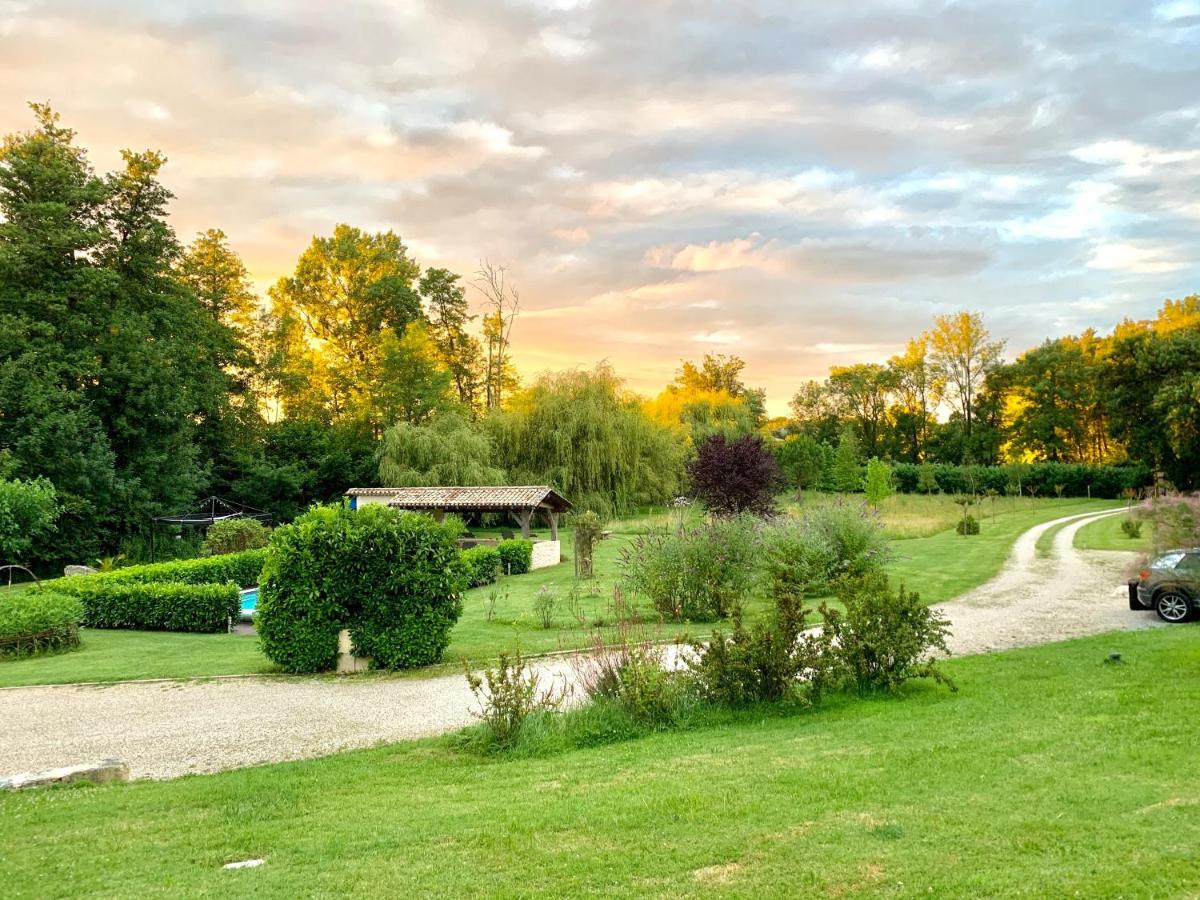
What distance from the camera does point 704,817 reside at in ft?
15.7

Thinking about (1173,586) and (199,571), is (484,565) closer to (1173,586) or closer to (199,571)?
(199,571)

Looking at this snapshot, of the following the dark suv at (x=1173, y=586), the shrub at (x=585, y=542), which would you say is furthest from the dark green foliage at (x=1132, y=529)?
the shrub at (x=585, y=542)

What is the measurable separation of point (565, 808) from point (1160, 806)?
3.55m

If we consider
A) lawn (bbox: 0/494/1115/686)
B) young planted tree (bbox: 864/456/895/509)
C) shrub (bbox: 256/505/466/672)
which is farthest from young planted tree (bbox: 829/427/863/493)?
shrub (bbox: 256/505/466/672)

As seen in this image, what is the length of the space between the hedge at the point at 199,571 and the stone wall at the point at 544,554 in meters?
8.56

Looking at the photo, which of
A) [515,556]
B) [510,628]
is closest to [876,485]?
[515,556]

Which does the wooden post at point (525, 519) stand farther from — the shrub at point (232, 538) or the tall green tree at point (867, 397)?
the tall green tree at point (867, 397)

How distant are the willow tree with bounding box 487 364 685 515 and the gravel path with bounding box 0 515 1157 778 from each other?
2388 cm

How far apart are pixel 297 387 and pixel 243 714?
37.2 metres

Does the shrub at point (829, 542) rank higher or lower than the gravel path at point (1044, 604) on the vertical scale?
higher

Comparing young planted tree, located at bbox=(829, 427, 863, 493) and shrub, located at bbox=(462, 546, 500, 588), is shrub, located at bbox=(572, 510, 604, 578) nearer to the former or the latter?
shrub, located at bbox=(462, 546, 500, 588)

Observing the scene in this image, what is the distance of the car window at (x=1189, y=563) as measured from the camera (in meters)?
13.3

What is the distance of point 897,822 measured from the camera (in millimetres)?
4504

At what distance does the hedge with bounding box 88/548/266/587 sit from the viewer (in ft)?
59.7
